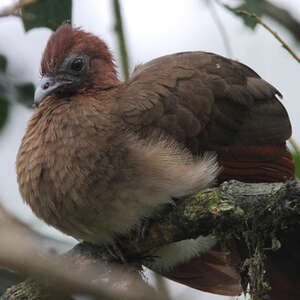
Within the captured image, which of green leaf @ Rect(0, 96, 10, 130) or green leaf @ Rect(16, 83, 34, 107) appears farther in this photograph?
green leaf @ Rect(16, 83, 34, 107)

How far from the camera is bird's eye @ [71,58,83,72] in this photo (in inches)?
145

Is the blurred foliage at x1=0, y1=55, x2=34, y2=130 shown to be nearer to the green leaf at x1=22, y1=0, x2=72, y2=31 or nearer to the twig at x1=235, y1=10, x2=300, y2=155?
the green leaf at x1=22, y1=0, x2=72, y2=31

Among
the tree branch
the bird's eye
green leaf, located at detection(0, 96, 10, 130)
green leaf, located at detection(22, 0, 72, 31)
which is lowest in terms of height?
the tree branch

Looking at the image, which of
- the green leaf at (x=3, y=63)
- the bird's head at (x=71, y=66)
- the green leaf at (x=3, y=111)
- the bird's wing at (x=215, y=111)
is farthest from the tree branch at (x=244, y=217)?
the green leaf at (x=3, y=63)

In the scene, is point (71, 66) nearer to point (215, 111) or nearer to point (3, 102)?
point (3, 102)

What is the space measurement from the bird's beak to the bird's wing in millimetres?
469

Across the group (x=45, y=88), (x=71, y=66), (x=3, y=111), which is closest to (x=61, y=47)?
(x=71, y=66)

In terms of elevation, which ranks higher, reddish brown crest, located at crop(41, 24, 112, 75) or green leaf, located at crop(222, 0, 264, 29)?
green leaf, located at crop(222, 0, 264, 29)

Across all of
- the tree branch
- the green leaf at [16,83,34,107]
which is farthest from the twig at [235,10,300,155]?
the green leaf at [16,83,34,107]

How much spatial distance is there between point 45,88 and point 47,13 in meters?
0.47

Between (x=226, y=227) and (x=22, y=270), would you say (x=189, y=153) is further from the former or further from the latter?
(x=22, y=270)

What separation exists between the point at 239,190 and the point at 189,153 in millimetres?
658

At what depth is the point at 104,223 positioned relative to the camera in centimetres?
307

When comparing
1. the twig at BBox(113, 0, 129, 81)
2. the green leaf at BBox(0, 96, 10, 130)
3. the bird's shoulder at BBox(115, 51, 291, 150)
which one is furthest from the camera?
the twig at BBox(113, 0, 129, 81)
